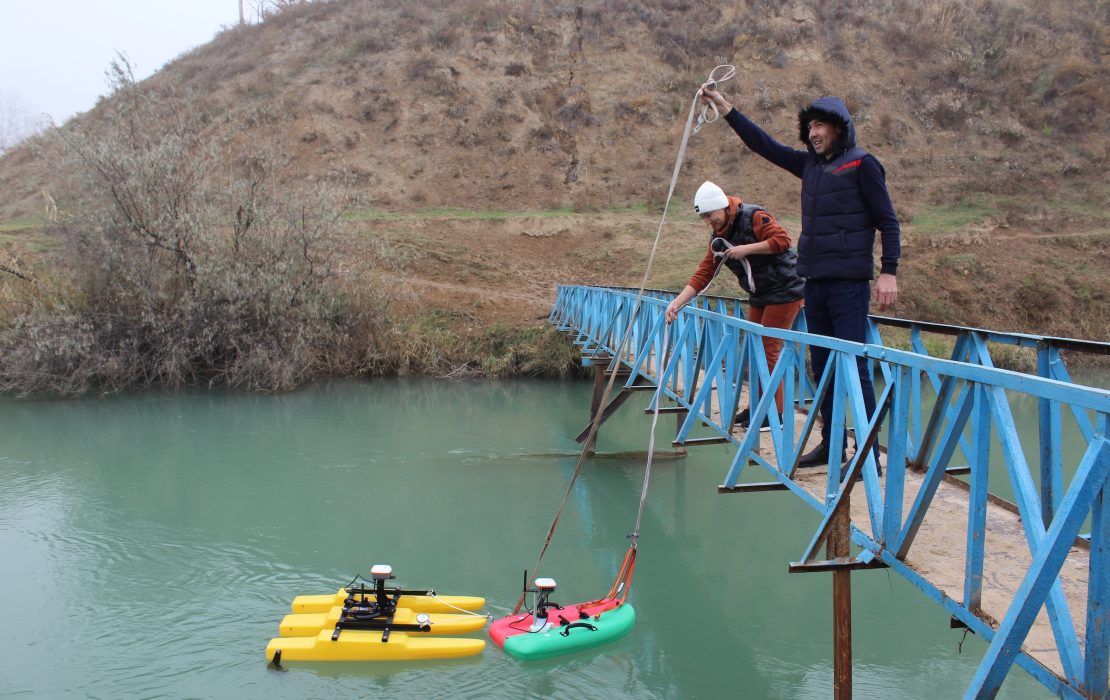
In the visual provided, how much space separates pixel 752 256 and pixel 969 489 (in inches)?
92.3

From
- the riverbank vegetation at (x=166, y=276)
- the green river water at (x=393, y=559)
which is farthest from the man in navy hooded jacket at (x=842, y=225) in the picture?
the riverbank vegetation at (x=166, y=276)

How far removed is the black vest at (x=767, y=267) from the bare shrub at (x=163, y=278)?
11.6 meters

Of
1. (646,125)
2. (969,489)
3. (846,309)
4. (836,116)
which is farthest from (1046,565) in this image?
(646,125)

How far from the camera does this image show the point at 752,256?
18.7 feet

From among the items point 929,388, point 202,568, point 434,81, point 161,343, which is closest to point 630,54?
point 434,81

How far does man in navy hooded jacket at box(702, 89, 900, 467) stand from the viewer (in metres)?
4.18

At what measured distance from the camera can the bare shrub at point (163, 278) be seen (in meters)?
14.7

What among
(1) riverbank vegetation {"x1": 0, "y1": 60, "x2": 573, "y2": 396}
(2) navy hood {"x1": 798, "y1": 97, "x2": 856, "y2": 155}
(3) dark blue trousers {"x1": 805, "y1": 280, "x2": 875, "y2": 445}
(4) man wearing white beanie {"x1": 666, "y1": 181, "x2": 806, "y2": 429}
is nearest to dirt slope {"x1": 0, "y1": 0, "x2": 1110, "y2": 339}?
(1) riverbank vegetation {"x1": 0, "y1": 60, "x2": 573, "y2": 396}

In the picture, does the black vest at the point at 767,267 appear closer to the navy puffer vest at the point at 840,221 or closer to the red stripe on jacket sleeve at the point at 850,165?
the navy puffer vest at the point at 840,221

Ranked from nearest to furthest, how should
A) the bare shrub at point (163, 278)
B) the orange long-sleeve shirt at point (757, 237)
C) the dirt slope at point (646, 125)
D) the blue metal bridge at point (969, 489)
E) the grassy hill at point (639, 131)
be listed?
the blue metal bridge at point (969, 489)
the orange long-sleeve shirt at point (757, 237)
the bare shrub at point (163, 278)
the grassy hill at point (639, 131)
the dirt slope at point (646, 125)

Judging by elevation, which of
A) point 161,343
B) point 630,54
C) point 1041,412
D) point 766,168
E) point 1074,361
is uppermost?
point 630,54

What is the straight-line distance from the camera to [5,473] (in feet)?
34.0

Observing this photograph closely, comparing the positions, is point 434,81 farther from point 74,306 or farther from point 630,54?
point 74,306

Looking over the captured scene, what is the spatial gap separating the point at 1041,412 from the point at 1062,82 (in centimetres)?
3435
